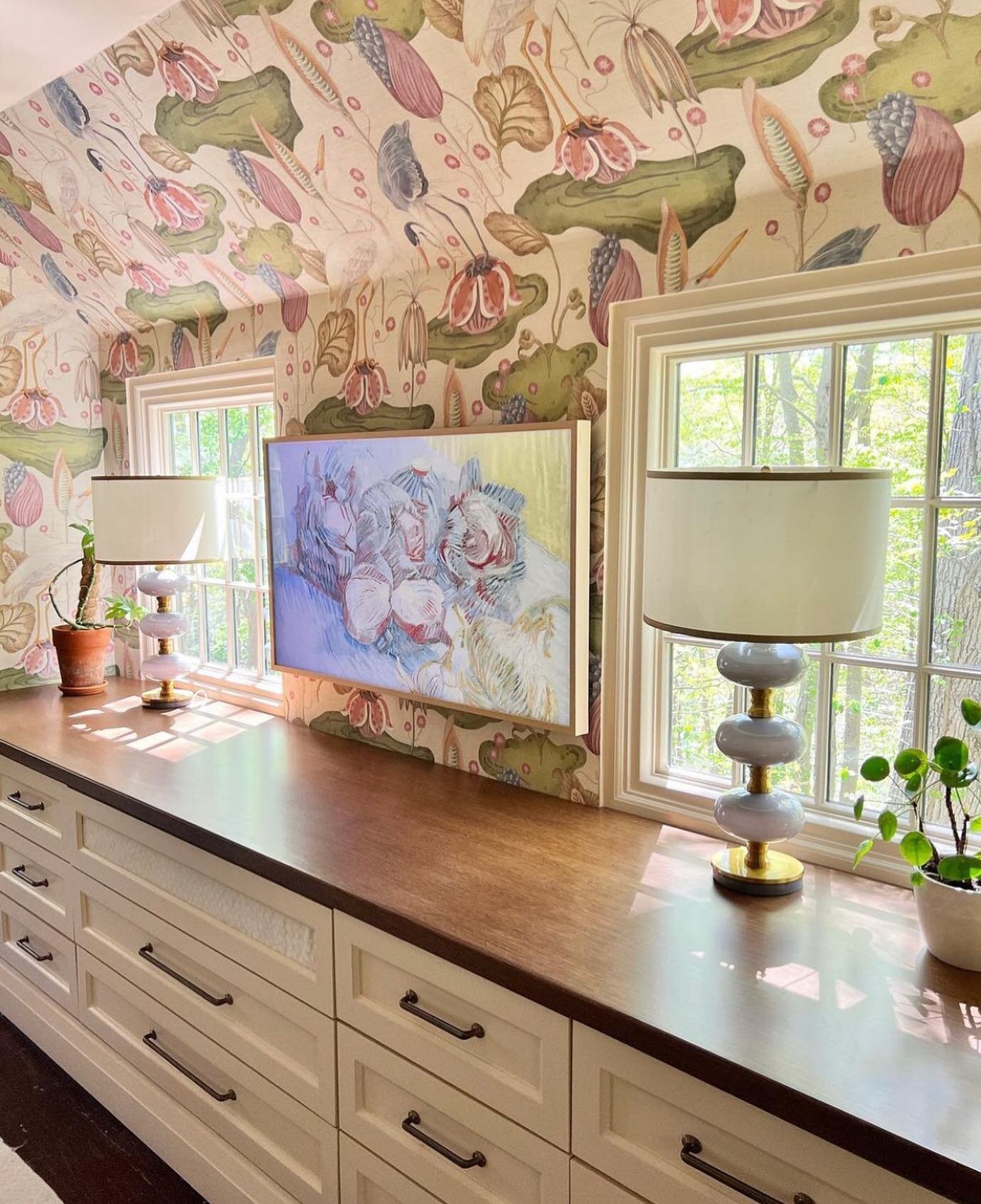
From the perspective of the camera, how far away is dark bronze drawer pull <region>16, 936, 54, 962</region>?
2.45 meters

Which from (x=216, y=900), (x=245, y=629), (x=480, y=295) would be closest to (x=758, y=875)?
(x=216, y=900)

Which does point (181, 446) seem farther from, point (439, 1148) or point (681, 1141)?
point (681, 1141)

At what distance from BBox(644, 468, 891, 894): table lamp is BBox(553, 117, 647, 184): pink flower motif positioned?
59cm

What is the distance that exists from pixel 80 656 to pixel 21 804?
0.71 m

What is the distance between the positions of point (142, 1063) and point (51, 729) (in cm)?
93

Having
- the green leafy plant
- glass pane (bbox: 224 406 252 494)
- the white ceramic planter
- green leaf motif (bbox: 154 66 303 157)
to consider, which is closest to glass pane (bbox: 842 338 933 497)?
the green leafy plant

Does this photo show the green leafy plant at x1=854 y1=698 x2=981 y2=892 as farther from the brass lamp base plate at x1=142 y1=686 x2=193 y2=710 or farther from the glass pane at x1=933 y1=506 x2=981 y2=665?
the brass lamp base plate at x1=142 y1=686 x2=193 y2=710

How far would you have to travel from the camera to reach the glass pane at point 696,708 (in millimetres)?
1914

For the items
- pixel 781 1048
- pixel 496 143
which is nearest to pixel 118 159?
pixel 496 143

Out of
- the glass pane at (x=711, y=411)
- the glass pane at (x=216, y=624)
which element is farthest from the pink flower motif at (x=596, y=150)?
the glass pane at (x=216, y=624)

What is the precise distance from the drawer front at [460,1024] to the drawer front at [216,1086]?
30 centimetres

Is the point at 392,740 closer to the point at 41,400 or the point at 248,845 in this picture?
the point at 248,845

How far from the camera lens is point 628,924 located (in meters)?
1.45

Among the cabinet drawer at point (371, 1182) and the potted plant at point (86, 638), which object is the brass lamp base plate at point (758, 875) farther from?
the potted plant at point (86, 638)
